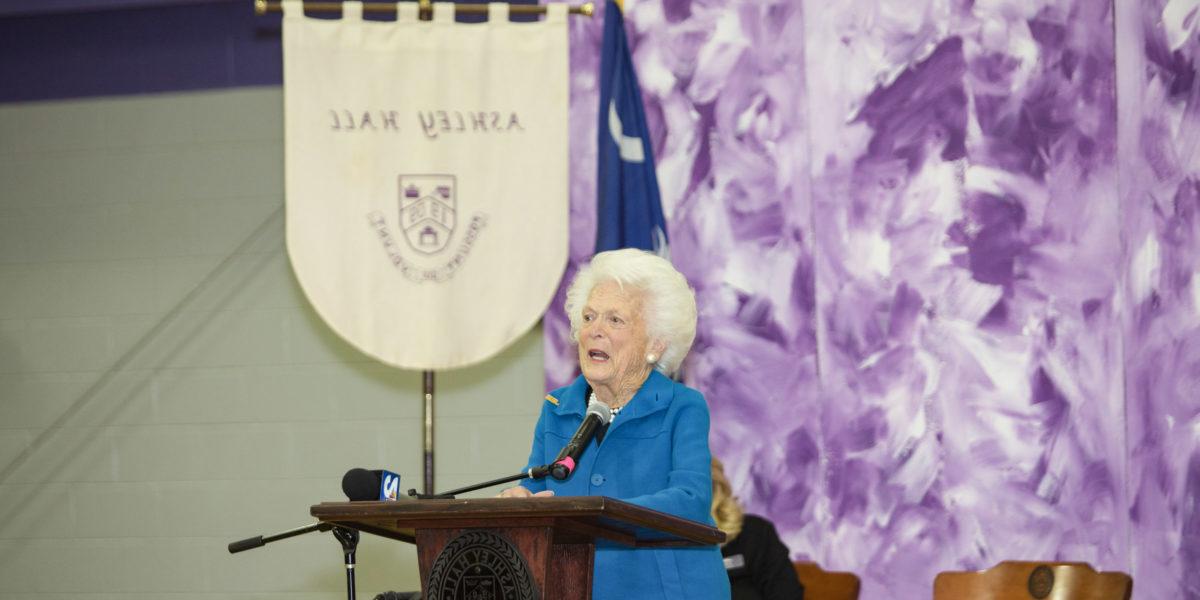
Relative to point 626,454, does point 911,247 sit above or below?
above

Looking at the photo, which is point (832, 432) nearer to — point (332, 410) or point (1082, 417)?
point (1082, 417)

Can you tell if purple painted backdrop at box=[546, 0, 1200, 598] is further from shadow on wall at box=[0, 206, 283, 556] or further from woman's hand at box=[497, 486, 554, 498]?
woman's hand at box=[497, 486, 554, 498]

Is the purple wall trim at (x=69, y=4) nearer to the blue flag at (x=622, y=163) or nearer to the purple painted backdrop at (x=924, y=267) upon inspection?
the blue flag at (x=622, y=163)

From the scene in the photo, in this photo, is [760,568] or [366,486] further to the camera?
[760,568]

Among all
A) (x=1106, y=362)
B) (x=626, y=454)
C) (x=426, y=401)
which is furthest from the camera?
(x=426, y=401)

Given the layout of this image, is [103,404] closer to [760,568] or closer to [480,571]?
[760,568]

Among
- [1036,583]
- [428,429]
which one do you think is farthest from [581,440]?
[428,429]

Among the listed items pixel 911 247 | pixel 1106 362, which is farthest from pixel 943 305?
pixel 1106 362

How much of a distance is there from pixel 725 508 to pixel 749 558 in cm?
18

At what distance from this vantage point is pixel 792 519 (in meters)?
4.44

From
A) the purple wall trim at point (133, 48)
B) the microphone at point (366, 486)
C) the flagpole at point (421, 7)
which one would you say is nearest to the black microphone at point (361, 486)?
the microphone at point (366, 486)

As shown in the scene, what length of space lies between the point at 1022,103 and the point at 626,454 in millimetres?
2628

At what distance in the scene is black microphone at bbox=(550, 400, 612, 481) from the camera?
6.41 feet

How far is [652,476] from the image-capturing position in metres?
2.24
